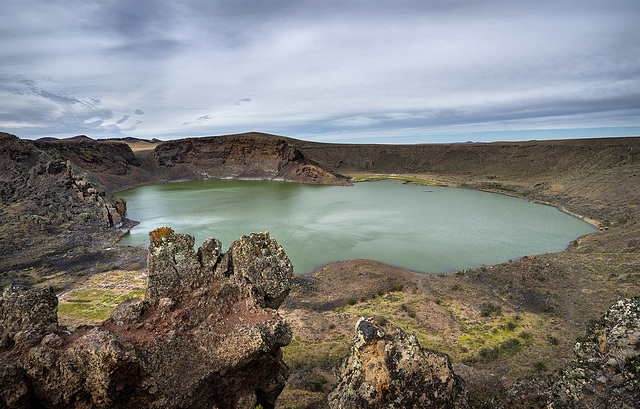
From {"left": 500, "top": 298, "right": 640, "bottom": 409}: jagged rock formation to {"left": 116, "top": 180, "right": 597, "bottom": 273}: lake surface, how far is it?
17.1 m

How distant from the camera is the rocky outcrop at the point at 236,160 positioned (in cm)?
7781

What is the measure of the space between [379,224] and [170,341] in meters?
30.7

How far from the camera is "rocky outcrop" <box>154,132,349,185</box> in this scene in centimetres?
7781

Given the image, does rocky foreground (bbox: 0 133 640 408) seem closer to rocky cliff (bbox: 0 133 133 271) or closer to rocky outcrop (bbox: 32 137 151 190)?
rocky cliff (bbox: 0 133 133 271)

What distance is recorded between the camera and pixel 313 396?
8336 millimetres

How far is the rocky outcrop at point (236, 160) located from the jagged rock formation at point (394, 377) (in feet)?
220

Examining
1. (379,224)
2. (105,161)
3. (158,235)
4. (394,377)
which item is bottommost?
(379,224)

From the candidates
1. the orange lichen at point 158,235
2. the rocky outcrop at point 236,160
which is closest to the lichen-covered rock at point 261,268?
the orange lichen at point 158,235

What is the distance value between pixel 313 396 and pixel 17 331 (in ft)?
21.9

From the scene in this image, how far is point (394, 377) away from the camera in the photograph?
17.4 ft

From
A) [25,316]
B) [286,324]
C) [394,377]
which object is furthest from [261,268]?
[25,316]

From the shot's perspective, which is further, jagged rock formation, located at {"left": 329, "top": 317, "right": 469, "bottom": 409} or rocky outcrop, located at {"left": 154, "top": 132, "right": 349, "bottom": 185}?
rocky outcrop, located at {"left": 154, "top": 132, "right": 349, "bottom": 185}

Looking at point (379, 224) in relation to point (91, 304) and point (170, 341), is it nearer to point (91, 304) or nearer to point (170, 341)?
point (91, 304)

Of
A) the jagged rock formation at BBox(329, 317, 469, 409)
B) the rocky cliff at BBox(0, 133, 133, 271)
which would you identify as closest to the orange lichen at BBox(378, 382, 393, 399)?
the jagged rock formation at BBox(329, 317, 469, 409)
